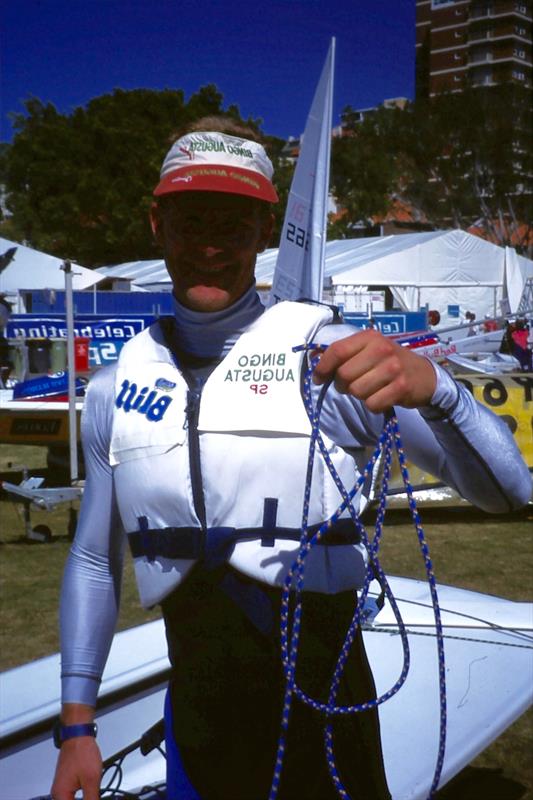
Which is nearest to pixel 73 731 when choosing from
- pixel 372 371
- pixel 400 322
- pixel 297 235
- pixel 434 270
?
pixel 372 371

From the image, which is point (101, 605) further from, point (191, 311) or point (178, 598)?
point (191, 311)

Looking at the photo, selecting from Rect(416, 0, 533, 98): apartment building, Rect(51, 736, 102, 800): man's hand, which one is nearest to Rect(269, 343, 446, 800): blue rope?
Rect(51, 736, 102, 800): man's hand

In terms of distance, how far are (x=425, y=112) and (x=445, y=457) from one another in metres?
41.7

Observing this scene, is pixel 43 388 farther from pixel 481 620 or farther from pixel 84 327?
pixel 481 620

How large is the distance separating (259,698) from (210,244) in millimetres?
820

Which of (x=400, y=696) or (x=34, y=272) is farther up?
(x=34, y=272)

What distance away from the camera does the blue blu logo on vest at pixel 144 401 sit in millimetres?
1497

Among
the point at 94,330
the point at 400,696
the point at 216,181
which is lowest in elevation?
the point at 400,696

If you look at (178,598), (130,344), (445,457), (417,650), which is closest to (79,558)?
(178,598)

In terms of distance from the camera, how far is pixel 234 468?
4.58ft

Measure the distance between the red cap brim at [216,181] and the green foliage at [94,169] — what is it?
108 ft

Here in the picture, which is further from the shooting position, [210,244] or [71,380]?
[71,380]

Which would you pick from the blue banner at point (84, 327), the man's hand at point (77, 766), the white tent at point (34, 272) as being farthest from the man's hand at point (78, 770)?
the white tent at point (34, 272)

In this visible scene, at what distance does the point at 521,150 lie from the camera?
38750 millimetres
